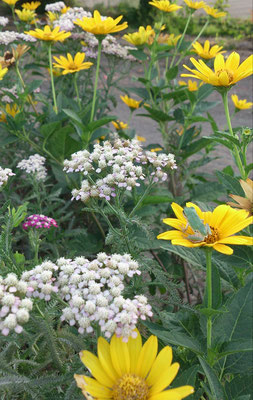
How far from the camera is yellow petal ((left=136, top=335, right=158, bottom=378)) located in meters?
0.77

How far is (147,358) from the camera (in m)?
0.77

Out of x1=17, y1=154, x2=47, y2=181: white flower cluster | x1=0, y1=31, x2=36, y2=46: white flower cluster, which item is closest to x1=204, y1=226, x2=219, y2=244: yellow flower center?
x1=17, y1=154, x2=47, y2=181: white flower cluster

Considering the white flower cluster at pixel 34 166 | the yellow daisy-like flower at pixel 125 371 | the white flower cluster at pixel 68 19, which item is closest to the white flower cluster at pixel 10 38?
the white flower cluster at pixel 68 19

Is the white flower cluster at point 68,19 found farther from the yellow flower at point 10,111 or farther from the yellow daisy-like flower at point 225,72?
the yellow daisy-like flower at point 225,72

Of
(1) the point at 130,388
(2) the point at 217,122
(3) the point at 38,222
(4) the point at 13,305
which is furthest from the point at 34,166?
(2) the point at 217,122

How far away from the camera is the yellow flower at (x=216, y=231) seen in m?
0.77

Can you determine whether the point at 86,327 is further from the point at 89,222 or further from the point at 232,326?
the point at 89,222

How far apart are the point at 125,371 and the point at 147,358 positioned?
0.13 ft

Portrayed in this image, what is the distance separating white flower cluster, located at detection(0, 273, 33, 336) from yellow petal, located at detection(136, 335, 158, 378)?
194 mm

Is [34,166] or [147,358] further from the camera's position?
[34,166]

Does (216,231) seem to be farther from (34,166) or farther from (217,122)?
(217,122)

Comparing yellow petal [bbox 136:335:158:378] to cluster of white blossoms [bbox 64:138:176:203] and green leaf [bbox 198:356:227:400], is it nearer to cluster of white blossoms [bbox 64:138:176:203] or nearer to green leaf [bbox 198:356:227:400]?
green leaf [bbox 198:356:227:400]

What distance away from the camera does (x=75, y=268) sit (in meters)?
0.92

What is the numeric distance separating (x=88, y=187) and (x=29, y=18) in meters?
1.82
